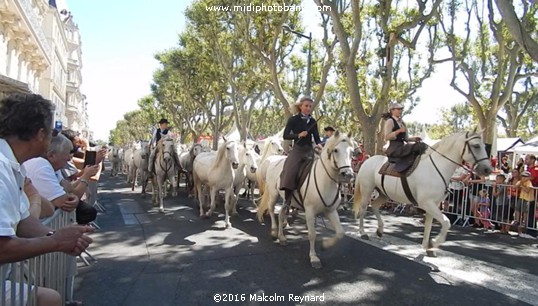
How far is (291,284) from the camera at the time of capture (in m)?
4.84

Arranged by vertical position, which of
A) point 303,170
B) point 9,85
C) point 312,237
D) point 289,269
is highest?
point 9,85

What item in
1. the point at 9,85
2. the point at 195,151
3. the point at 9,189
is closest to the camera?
the point at 9,189

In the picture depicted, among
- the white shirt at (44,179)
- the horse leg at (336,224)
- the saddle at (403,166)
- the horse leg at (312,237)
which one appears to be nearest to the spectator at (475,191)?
the saddle at (403,166)

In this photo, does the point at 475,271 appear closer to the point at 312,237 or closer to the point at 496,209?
the point at 312,237

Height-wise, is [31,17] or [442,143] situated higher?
[31,17]

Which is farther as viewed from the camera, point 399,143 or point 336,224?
point 399,143

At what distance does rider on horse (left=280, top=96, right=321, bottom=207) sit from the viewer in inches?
252

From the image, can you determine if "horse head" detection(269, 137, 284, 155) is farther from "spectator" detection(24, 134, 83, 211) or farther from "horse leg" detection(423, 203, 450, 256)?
"spectator" detection(24, 134, 83, 211)

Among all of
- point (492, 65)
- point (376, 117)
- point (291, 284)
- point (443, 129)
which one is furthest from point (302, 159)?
point (443, 129)

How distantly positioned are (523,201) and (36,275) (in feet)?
33.5

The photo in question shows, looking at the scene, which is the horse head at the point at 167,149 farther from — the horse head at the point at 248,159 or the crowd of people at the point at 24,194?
the crowd of people at the point at 24,194

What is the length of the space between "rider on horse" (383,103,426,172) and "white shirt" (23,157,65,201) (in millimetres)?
5513

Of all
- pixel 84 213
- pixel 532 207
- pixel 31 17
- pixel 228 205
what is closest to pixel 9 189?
pixel 84 213

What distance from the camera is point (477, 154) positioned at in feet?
20.3
